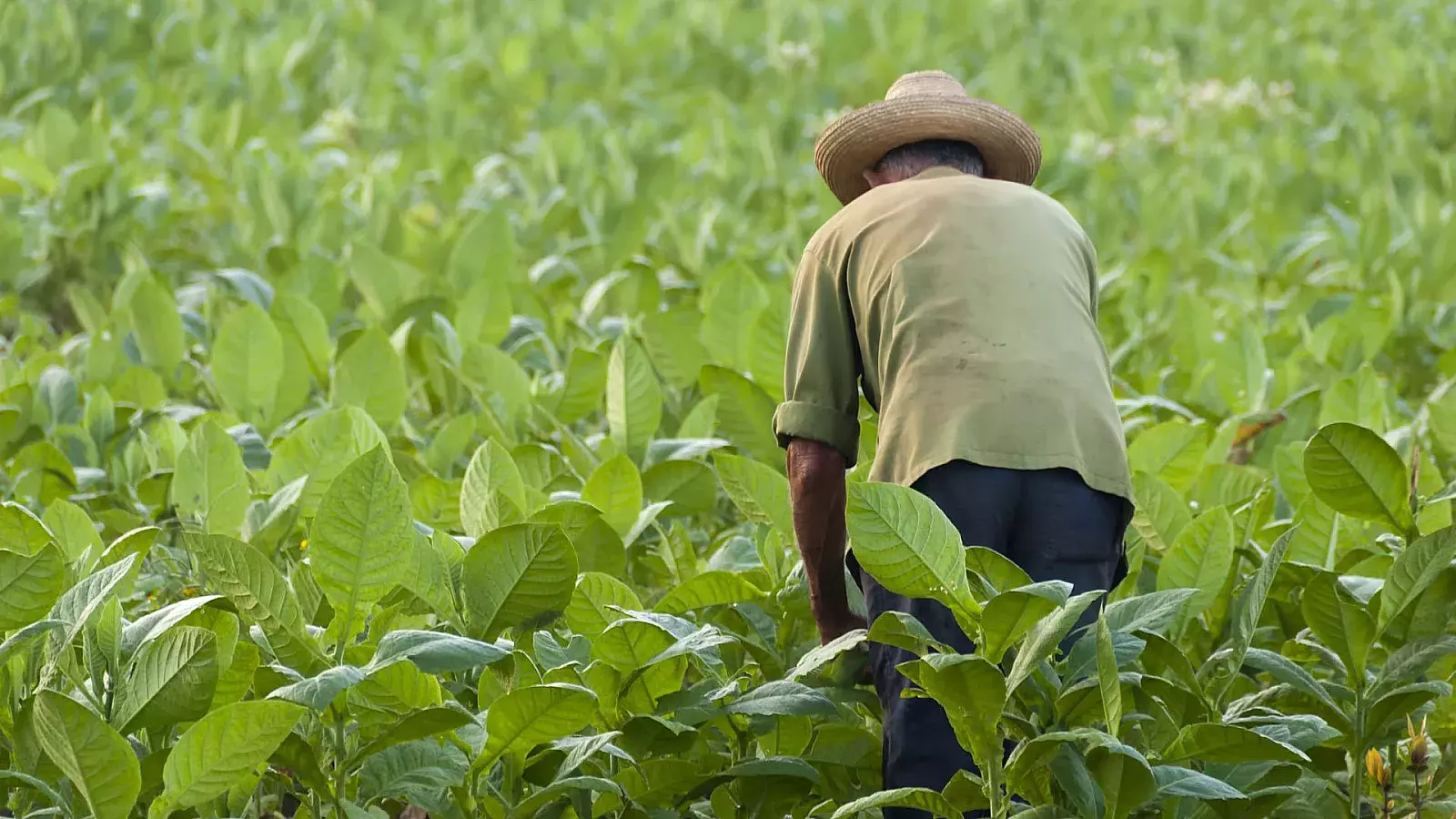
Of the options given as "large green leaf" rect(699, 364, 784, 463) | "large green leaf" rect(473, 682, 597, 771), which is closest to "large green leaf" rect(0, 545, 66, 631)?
"large green leaf" rect(473, 682, 597, 771)

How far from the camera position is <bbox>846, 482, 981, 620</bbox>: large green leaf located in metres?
2.01

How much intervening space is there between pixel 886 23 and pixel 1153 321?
509cm

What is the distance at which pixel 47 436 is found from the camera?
12.0ft

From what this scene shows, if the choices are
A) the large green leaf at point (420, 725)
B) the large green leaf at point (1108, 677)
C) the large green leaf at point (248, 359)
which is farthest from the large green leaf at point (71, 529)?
the large green leaf at point (1108, 677)

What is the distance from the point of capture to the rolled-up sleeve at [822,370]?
2434mm

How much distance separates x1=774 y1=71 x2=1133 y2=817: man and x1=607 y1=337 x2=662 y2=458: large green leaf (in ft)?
2.53

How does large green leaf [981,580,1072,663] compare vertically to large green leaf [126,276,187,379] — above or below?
above

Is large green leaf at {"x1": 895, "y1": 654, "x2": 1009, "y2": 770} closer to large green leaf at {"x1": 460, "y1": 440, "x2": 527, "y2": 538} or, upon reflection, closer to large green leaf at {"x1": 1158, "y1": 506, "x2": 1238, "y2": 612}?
large green leaf at {"x1": 1158, "y1": 506, "x2": 1238, "y2": 612}

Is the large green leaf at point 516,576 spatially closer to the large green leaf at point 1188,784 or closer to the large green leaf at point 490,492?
the large green leaf at point 490,492

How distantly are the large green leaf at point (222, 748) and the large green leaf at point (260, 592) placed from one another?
0.25 meters

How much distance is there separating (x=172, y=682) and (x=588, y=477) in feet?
3.96

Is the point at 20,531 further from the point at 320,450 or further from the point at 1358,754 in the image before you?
the point at 1358,754

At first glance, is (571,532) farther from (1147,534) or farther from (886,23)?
(886,23)

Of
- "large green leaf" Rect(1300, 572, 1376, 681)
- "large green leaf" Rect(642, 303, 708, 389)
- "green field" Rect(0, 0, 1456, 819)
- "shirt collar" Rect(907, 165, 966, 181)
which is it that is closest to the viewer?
"green field" Rect(0, 0, 1456, 819)
